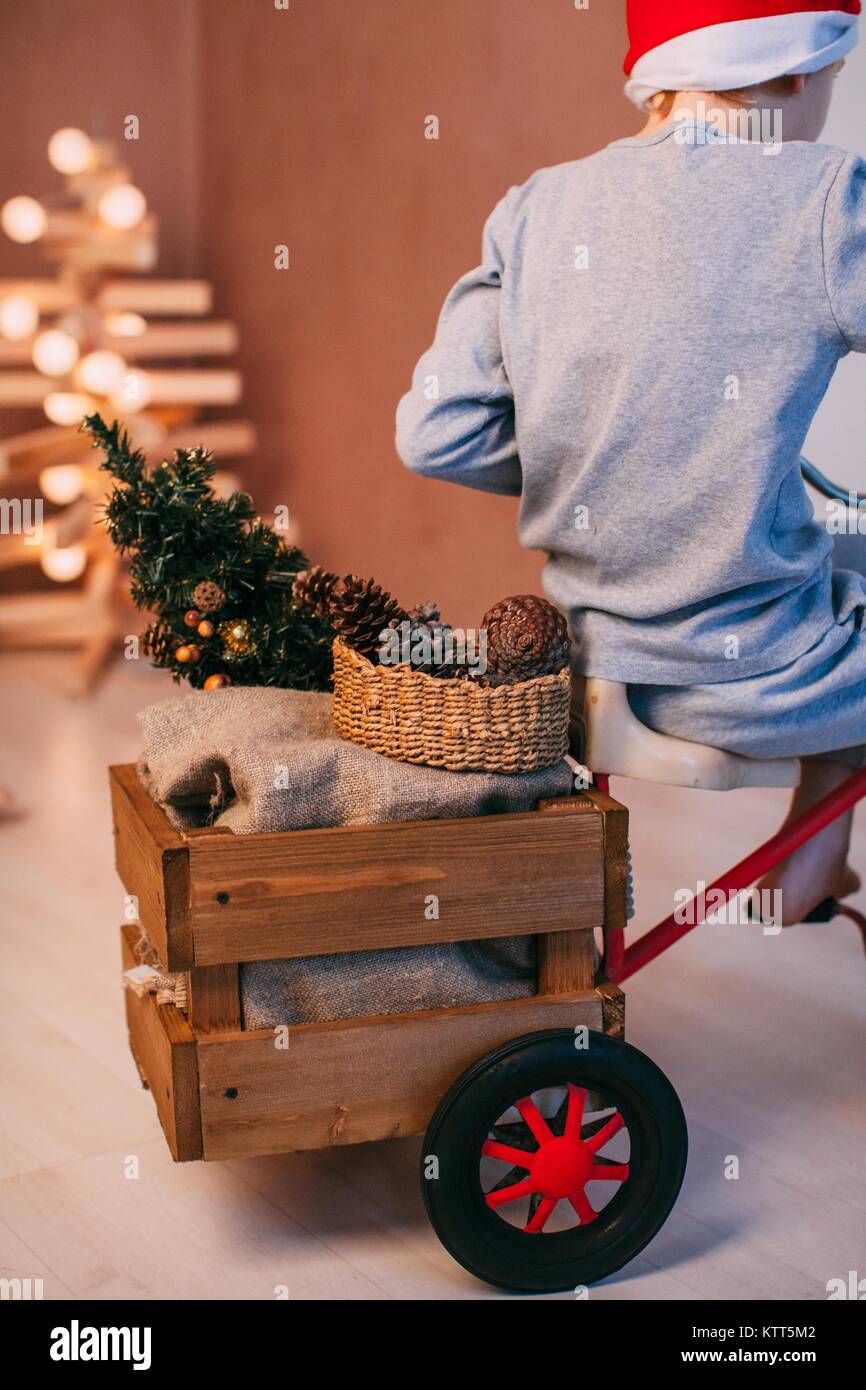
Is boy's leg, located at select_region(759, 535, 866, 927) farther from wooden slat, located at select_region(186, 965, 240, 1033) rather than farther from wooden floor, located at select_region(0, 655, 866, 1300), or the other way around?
wooden slat, located at select_region(186, 965, 240, 1033)

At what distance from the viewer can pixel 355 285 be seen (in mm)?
3445

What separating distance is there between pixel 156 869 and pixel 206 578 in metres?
0.39

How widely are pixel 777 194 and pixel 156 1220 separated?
1.06 meters

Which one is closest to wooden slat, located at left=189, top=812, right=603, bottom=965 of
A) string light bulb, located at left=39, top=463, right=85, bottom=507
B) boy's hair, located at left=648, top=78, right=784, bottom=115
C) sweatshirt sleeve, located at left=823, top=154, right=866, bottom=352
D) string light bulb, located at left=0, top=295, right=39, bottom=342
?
sweatshirt sleeve, located at left=823, top=154, right=866, bottom=352

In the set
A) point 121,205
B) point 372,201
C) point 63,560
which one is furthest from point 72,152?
point 63,560

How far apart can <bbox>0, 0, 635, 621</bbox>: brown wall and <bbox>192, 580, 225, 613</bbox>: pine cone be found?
161 cm

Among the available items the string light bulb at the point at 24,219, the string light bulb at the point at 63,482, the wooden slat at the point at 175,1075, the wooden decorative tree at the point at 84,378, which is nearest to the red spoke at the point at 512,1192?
the wooden slat at the point at 175,1075

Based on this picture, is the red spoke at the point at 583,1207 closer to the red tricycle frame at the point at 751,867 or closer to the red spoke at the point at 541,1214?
the red spoke at the point at 541,1214

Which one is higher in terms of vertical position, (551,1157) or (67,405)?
(67,405)

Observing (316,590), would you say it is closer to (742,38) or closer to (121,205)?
(742,38)

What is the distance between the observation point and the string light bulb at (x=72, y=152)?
3521 mm

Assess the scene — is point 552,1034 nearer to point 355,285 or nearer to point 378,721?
point 378,721

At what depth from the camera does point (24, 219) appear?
357 centimetres

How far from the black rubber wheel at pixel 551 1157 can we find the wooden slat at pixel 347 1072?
3cm
